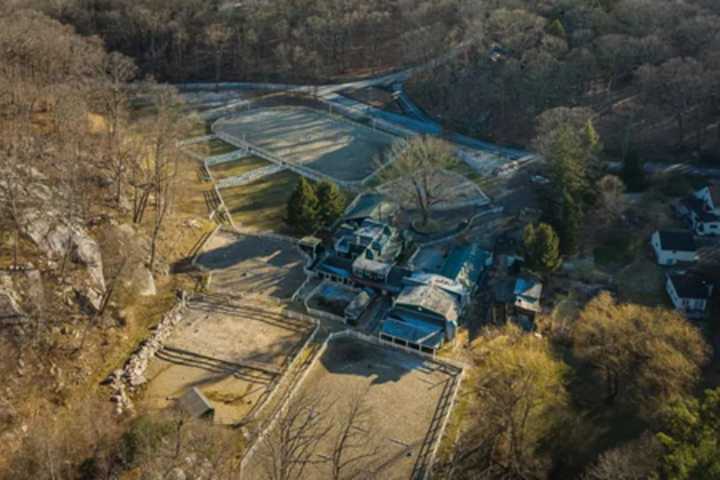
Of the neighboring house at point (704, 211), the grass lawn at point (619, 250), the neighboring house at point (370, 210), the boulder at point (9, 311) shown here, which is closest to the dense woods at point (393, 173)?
the boulder at point (9, 311)

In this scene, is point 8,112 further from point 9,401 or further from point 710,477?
point 710,477

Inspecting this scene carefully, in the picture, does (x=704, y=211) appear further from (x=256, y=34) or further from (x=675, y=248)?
(x=256, y=34)

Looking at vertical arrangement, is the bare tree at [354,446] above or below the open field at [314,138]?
below

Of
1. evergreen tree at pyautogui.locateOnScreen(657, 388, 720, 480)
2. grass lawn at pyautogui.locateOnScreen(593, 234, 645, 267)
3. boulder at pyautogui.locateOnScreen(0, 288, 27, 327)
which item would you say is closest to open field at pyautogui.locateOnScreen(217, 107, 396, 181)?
grass lawn at pyautogui.locateOnScreen(593, 234, 645, 267)

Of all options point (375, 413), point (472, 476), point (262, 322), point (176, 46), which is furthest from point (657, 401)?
point (176, 46)

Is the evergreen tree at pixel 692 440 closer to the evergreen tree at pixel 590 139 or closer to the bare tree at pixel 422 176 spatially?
the bare tree at pixel 422 176

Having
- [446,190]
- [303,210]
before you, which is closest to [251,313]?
[303,210]
